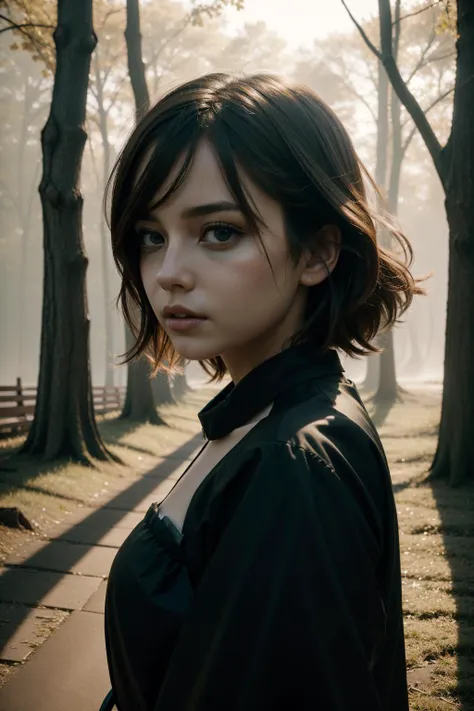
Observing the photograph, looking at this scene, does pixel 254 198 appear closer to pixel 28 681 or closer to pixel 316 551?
pixel 316 551

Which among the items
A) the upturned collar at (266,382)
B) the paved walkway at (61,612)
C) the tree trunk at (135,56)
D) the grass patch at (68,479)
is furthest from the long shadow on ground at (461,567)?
the tree trunk at (135,56)

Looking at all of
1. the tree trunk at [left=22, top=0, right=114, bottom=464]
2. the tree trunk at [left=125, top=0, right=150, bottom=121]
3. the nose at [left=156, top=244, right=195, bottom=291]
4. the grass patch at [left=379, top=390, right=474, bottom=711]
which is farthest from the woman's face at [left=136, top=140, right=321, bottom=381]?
the tree trunk at [left=125, top=0, right=150, bottom=121]

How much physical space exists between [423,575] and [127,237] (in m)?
3.99

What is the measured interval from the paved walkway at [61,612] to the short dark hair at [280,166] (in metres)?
2.48

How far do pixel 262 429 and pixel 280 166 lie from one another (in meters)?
0.50

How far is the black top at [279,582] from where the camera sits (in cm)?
77

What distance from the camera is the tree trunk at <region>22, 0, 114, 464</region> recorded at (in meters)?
7.66

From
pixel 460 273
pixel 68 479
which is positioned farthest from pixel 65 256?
pixel 460 273

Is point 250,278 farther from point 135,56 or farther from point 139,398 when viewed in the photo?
point 135,56

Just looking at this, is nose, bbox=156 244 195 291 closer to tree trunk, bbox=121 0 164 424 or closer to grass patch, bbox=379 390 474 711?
grass patch, bbox=379 390 474 711

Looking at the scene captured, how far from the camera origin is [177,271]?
1.15 m

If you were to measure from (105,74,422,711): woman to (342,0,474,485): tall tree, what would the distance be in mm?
5617

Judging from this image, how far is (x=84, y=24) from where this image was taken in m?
7.78

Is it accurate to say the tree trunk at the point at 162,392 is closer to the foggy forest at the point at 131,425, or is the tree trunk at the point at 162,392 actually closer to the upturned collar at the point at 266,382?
the foggy forest at the point at 131,425
